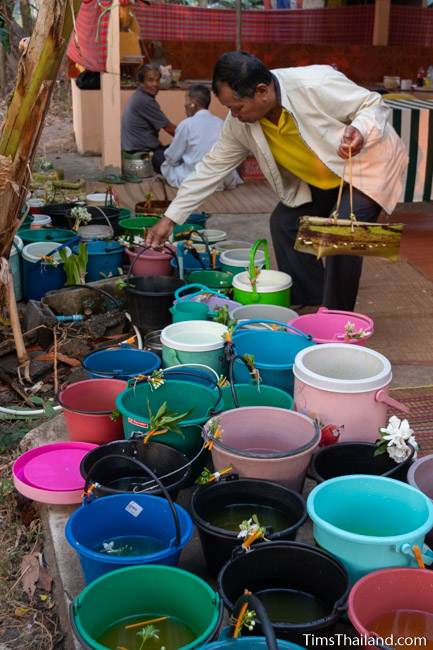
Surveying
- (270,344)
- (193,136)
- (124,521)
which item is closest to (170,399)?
(270,344)

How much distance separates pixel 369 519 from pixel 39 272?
3157mm

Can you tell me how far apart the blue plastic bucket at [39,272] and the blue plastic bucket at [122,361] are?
151 centimetres

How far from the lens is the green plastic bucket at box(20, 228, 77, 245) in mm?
5281

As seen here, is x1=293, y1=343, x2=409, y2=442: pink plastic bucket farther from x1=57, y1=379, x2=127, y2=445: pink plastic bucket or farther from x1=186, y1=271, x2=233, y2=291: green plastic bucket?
x1=186, y1=271, x2=233, y2=291: green plastic bucket

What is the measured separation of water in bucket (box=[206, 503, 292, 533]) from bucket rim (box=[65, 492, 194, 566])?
0.34ft

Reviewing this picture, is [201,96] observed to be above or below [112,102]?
above

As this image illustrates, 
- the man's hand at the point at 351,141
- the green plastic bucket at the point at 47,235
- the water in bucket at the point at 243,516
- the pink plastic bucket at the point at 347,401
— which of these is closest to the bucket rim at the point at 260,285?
the man's hand at the point at 351,141

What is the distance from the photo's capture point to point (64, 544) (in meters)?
2.73

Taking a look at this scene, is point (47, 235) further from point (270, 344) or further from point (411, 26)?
point (411, 26)

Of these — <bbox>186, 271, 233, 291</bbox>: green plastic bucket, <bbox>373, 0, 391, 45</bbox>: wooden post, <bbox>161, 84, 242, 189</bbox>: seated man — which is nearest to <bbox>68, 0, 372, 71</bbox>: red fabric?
<bbox>373, 0, 391, 45</bbox>: wooden post

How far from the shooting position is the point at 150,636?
2139 mm

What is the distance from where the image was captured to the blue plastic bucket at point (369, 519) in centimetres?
209

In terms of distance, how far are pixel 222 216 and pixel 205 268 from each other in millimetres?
2700

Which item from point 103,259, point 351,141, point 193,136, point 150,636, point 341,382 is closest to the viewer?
point 150,636
